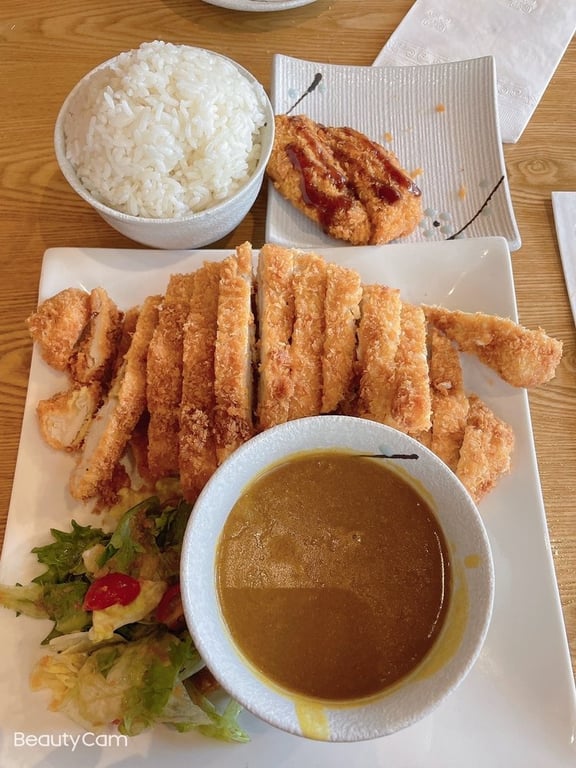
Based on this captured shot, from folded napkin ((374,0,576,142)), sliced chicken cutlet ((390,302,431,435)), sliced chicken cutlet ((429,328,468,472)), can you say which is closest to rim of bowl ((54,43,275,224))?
sliced chicken cutlet ((390,302,431,435))

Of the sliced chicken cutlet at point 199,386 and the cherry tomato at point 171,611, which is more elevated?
the sliced chicken cutlet at point 199,386

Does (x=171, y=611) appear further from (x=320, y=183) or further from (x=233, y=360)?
(x=320, y=183)

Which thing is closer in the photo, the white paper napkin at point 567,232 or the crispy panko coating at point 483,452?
the crispy panko coating at point 483,452

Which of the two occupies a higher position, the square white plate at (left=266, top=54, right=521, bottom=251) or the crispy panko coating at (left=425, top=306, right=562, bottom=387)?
the square white plate at (left=266, top=54, right=521, bottom=251)

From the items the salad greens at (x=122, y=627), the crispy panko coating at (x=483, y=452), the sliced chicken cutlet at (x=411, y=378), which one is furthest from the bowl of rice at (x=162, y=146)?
the crispy panko coating at (x=483, y=452)

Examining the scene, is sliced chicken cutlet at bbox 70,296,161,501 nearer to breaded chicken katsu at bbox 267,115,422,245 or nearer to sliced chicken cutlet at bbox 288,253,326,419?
sliced chicken cutlet at bbox 288,253,326,419

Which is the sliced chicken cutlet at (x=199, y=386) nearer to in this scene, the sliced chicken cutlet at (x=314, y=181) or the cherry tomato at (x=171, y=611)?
the cherry tomato at (x=171, y=611)

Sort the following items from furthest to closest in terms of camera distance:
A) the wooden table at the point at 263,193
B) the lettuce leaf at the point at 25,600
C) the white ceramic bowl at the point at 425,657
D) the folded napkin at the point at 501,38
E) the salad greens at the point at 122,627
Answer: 1. the folded napkin at the point at 501,38
2. the wooden table at the point at 263,193
3. the lettuce leaf at the point at 25,600
4. the salad greens at the point at 122,627
5. the white ceramic bowl at the point at 425,657

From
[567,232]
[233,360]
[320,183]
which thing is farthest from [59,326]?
[567,232]

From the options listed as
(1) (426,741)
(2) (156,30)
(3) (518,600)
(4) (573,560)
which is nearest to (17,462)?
(1) (426,741)
